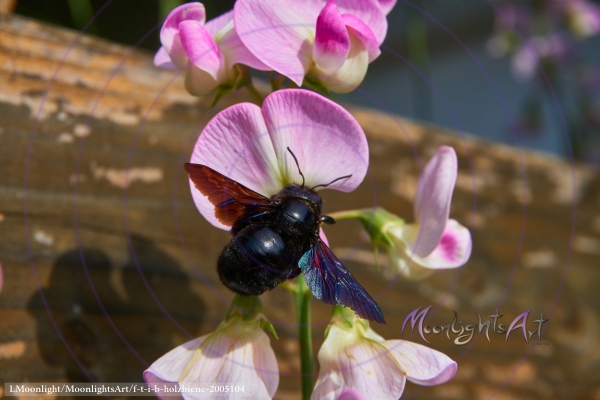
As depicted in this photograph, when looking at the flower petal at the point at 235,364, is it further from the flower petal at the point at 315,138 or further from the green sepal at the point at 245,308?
the flower petal at the point at 315,138

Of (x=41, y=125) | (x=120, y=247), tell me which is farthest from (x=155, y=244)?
(x=41, y=125)

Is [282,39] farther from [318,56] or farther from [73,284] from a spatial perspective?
[73,284]

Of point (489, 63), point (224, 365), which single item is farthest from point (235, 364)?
point (489, 63)

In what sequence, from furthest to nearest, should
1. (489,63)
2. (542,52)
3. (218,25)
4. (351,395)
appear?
1. (489,63)
2. (542,52)
3. (218,25)
4. (351,395)

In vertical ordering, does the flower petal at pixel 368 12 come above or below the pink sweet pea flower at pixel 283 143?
above

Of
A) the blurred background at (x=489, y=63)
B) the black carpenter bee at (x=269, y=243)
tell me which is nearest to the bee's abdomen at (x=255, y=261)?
the black carpenter bee at (x=269, y=243)

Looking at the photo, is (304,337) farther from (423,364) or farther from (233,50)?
(233,50)
